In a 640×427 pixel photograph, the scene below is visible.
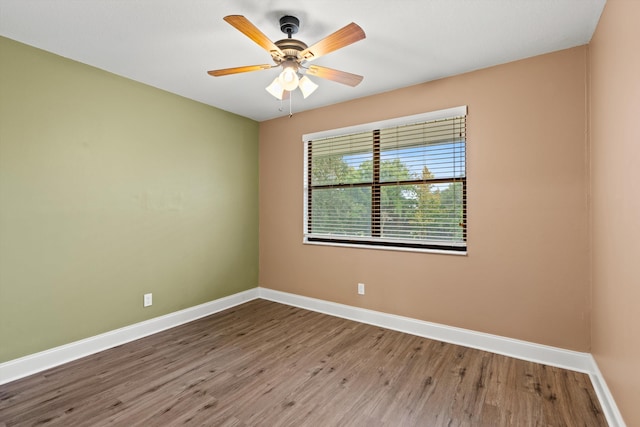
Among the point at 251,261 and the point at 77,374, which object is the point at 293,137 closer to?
the point at 251,261

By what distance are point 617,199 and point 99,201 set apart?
3804 mm

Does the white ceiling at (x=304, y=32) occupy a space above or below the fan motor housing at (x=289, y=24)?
above

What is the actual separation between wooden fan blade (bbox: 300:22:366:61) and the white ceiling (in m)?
0.26

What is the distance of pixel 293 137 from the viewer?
409cm

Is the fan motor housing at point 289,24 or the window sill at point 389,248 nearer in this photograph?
the fan motor housing at point 289,24

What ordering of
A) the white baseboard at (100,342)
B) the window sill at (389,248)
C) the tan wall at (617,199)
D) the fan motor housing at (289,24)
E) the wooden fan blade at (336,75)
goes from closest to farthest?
the tan wall at (617,199) < the fan motor housing at (289,24) < the wooden fan blade at (336,75) < the white baseboard at (100,342) < the window sill at (389,248)

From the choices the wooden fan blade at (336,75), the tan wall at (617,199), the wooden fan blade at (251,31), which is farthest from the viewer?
the wooden fan blade at (336,75)

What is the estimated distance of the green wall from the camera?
2.34 metres

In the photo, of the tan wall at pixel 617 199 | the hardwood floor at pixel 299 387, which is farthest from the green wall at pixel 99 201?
the tan wall at pixel 617 199

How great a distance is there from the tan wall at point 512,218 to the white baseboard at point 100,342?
183 cm

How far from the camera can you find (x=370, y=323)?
11.2 ft

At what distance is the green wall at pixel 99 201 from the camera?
234 centimetres

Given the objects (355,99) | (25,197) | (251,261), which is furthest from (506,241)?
(25,197)

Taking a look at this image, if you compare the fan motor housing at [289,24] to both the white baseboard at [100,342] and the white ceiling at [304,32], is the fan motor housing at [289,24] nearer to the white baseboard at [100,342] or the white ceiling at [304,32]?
the white ceiling at [304,32]
